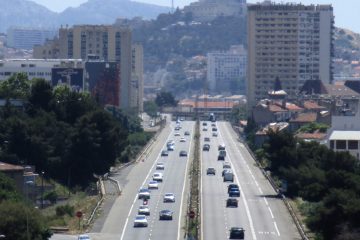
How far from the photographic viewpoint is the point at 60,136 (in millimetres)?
92125

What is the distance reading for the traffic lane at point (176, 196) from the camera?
201 feet

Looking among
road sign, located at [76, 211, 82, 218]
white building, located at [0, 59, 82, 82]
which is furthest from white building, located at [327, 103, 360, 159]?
white building, located at [0, 59, 82, 82]

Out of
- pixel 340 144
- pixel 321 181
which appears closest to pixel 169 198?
pixel 321 181

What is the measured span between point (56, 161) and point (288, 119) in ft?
171

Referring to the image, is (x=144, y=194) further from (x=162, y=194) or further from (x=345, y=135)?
(x=345, y=135)

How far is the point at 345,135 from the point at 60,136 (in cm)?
1601

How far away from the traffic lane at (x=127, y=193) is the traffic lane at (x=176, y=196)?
4.08 ft

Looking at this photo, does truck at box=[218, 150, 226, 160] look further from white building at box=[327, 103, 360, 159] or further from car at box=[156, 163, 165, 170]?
white building at box=[327, 103, 360, 159]

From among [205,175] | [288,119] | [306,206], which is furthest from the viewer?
[288,119]

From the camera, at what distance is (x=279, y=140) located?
89.0 m

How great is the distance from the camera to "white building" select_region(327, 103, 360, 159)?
313ft

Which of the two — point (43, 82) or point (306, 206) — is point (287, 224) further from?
point (43, 82)

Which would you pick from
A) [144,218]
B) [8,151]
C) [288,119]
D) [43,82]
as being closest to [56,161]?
[8,151]

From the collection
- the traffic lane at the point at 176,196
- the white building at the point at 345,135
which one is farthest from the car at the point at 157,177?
the white building at the point at 345,135
